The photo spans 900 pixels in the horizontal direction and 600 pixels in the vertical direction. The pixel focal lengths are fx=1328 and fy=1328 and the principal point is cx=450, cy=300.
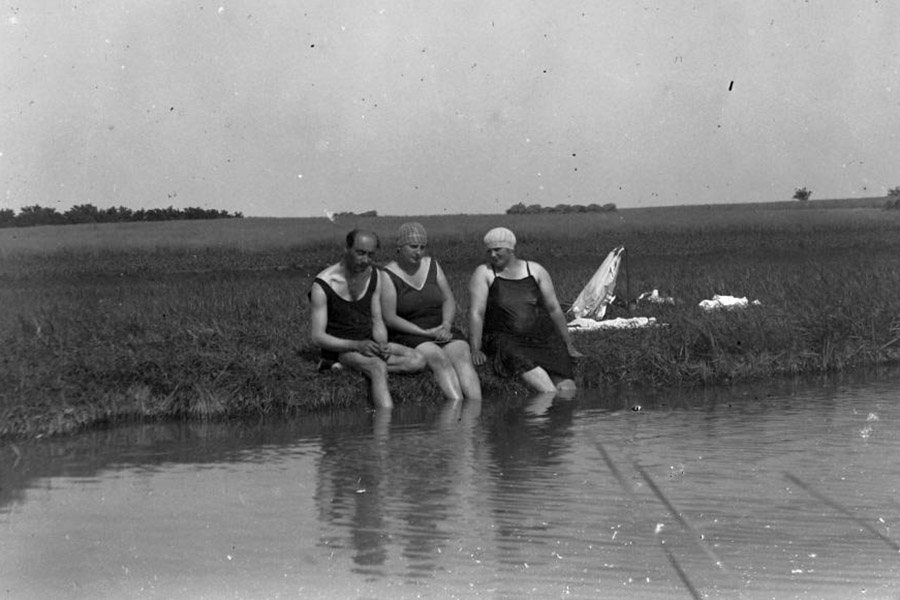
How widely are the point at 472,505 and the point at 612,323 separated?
7.04 meters

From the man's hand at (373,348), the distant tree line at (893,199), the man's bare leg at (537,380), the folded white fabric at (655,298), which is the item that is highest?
the distant tree line at (893,199)

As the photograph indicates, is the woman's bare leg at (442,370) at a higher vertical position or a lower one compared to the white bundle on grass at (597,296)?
lower

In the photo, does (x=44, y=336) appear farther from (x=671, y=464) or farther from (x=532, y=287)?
(x=671, y=464)

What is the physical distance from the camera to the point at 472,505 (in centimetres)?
726

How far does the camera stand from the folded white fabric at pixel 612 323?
13648 mm

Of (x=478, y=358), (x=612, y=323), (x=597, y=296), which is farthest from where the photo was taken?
(x=597, y=296)

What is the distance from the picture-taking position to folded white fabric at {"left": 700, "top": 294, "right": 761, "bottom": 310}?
1487 centimetres

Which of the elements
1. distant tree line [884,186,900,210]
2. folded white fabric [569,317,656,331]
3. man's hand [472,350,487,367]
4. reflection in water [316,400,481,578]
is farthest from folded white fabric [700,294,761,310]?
distant tree line [884,186,900,210]

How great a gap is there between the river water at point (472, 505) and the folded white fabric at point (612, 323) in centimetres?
262

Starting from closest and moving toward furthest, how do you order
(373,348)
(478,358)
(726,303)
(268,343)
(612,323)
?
(373,348)
(478,358)
(268,343)
(612,323)
(726,303)

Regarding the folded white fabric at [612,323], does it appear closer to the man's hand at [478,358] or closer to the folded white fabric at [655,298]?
the folded white fabric at [655,298]

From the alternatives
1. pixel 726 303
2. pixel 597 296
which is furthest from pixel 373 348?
pixel 726 303

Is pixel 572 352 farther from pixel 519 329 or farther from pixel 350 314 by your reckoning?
pixel 350 314

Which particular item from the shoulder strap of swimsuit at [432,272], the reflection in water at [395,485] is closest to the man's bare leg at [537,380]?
the reflection in water at [395,485]
